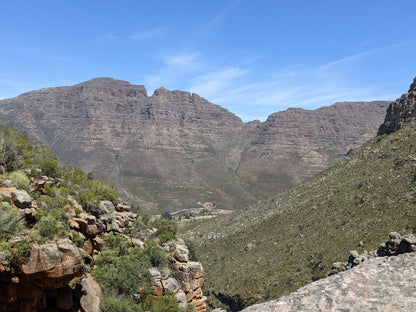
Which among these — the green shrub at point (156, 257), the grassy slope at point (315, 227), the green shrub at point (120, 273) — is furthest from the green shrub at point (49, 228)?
the grassy slope at point (315, 227)

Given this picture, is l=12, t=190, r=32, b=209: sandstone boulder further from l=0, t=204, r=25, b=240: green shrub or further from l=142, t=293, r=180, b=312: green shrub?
l=142, t=293, r=180, b=312: green shrub

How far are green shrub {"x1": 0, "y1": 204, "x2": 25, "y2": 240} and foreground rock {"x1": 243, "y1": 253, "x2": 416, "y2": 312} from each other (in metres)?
10.0

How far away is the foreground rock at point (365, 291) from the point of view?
24.6ft

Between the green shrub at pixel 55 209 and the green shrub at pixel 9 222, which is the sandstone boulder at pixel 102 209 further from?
the green shrub at pixel 9 222

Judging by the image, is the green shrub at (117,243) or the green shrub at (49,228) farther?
the green shrub at (117,243)

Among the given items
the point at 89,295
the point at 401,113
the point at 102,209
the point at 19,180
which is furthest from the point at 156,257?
the point at 401,113

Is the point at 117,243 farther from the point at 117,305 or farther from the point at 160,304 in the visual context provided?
the point at 117,305

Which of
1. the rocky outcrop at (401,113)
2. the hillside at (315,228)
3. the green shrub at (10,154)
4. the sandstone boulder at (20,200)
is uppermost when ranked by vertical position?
the rocky outcrop at (401,113)

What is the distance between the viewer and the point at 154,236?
87.9 feet

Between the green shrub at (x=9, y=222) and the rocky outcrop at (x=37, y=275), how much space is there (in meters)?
1.26

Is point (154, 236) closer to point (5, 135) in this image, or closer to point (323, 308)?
point (5, 135)

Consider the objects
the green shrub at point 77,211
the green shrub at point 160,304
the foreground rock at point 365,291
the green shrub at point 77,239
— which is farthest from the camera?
the green shrub at point 77,211

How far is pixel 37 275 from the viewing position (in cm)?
1098

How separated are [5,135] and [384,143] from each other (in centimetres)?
6229
